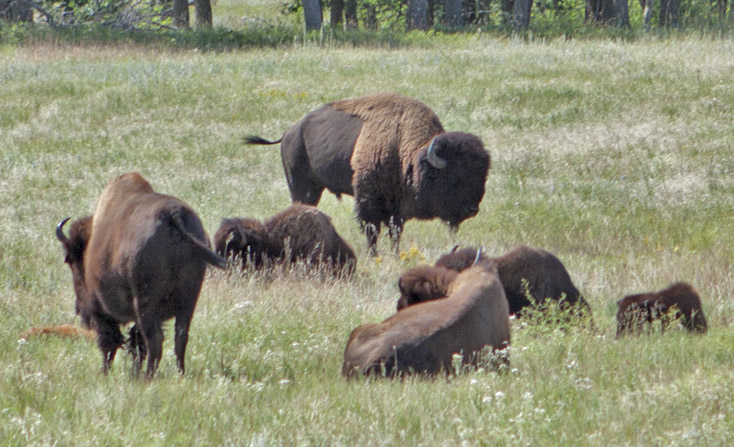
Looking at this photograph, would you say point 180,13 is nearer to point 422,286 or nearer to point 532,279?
point 532,279

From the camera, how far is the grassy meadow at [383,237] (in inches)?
177

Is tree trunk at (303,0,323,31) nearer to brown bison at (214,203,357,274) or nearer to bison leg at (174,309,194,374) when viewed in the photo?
brown bison at (214,203,357,274)

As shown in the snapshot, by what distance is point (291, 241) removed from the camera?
927 cm

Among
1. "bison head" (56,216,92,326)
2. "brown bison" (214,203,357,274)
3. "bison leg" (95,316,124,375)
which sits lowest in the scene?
"brown bison" (214,203,357,274)

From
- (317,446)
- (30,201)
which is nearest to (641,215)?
(30,201)

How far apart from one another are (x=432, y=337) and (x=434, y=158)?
4.36m

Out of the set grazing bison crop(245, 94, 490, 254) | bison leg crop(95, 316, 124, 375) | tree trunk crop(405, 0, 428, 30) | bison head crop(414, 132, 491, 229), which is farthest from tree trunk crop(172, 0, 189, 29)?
bison leg crop(95, 316, 124, 375)

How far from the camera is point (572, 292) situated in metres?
7.60

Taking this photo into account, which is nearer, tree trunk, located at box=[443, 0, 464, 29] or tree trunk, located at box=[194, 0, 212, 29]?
tree trunk, located at box=[443, 0, 464, 29]

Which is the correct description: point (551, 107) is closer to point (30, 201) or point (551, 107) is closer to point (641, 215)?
point (641, 215)

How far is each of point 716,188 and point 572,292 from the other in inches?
263

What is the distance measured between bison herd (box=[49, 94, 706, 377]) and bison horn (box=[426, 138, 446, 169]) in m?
0.01

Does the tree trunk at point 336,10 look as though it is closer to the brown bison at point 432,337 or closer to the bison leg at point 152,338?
the brown bison at point 432,337

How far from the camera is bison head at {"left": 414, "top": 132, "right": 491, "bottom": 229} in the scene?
9.68 metres
